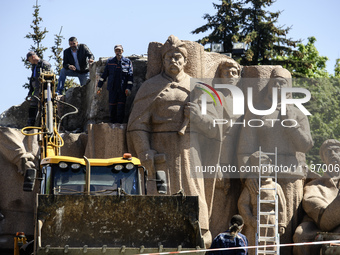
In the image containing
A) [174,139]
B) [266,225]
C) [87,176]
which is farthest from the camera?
[174,139]

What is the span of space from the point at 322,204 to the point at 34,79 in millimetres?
7185

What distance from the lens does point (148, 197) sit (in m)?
14.8

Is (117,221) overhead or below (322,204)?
below

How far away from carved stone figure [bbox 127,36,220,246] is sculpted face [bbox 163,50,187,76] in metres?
0.02

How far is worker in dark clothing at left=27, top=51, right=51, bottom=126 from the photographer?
72.2 ft

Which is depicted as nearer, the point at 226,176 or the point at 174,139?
the point at 174,139

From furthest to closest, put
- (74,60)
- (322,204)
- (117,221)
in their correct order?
1. (74,60)
2. (322,204)
3. (117,221)

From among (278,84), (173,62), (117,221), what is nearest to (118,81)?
(173,62)

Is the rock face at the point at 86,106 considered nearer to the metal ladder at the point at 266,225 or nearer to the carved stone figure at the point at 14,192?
the carved stone figure at the point at 14,192

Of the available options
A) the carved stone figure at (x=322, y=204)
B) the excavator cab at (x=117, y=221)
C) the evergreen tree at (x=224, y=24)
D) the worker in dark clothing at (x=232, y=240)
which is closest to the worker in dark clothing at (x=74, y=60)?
the carved stone figure at (x=322, y=204)

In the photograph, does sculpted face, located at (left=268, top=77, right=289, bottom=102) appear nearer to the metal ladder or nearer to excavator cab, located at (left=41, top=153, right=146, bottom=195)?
the metal ladder

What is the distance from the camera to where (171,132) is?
70.4 feet

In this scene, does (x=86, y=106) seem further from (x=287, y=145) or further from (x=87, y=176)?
(x=87, y=176)

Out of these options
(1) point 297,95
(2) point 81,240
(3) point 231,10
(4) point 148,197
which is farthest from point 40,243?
(3) point 231,10
